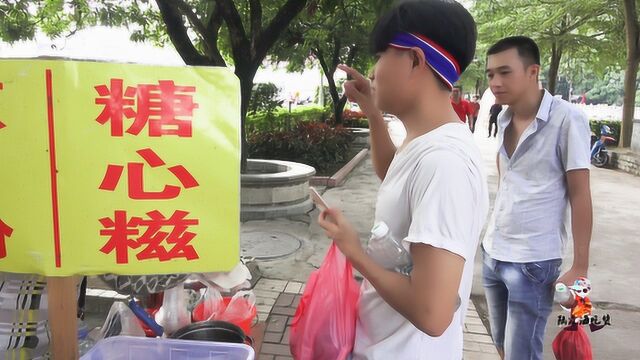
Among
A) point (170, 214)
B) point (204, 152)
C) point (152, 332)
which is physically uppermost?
point (204, 152)

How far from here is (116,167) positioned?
1197mm

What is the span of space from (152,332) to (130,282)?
190mm

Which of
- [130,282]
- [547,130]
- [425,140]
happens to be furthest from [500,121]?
[130,282]

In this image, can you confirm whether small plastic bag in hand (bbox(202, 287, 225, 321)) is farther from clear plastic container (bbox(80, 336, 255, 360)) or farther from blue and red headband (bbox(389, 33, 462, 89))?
blue and red headband (bbox(389, 33, 462, 89))

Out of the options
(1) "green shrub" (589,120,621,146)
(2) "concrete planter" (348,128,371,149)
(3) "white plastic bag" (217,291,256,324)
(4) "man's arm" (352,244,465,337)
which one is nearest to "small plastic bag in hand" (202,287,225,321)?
(3) "white plastic bag" (217,291,256,324)

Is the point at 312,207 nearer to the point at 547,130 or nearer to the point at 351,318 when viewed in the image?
the point at 547,130

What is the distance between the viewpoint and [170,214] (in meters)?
1.24

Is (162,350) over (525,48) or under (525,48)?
under

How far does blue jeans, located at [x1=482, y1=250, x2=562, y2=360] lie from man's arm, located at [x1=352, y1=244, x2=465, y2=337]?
3.84 ft

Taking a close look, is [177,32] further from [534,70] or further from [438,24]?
[438,24]

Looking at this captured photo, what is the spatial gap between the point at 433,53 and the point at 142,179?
2.59ft

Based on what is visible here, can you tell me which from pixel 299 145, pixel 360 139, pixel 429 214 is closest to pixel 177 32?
pixel 429 214

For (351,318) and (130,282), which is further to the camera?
(130,282)

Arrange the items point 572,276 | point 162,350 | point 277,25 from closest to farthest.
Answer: point 162,350 < point 572,276 < point 277,25
